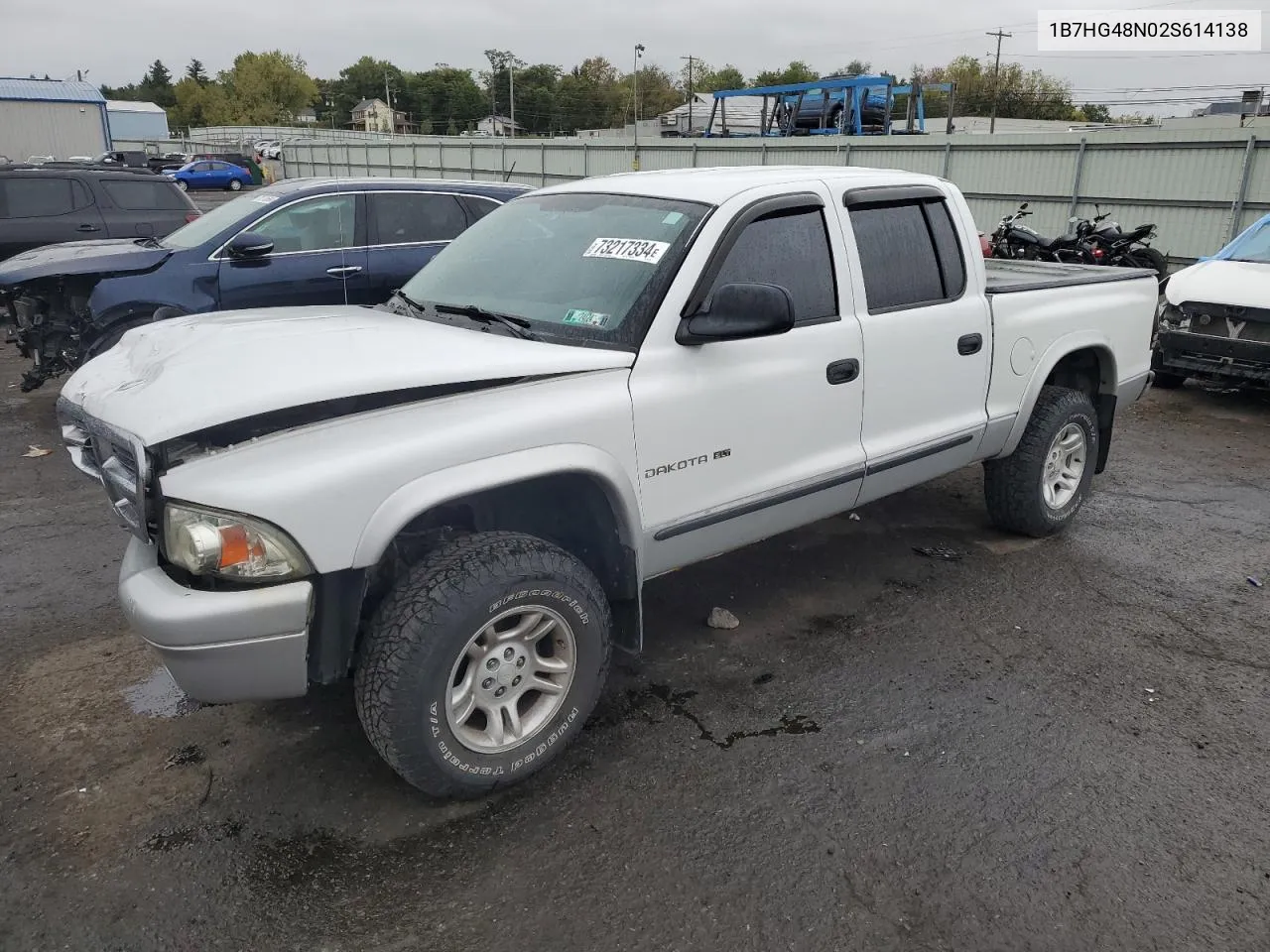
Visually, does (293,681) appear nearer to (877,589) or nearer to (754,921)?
(754,921)

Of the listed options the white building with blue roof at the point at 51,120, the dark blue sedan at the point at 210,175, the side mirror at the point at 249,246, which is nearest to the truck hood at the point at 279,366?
the side mirror at the point at 249,246

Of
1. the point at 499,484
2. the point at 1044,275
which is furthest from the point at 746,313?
the point at 1044,275

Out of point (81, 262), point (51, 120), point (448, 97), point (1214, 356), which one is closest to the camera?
point (81, 262)

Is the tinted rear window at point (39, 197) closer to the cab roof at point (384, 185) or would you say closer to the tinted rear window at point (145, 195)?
the tinted rear window at point (145, 195)

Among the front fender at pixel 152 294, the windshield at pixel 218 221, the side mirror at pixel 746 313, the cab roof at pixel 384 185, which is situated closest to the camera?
the side mirror at pixel 746 313

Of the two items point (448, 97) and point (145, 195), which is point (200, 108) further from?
point (145, 195)

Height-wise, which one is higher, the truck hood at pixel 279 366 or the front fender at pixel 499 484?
the truck hood at pixel 279 366

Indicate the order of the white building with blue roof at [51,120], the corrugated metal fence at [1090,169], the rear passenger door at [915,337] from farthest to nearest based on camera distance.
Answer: the white building with blue roof at [51,120], the corrugated metal fence at [1090,169], the rear passenger door at [915,337]

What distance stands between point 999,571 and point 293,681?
3.56 metres

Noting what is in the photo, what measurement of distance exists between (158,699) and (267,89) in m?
116

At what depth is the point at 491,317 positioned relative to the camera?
342 cm

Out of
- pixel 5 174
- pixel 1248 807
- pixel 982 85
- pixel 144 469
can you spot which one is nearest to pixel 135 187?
pixel 5 174

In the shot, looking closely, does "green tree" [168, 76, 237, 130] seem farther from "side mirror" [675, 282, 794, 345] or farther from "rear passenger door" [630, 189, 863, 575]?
"side mirror" [675, 282, 794, 345]

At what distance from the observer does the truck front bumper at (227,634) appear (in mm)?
2455
